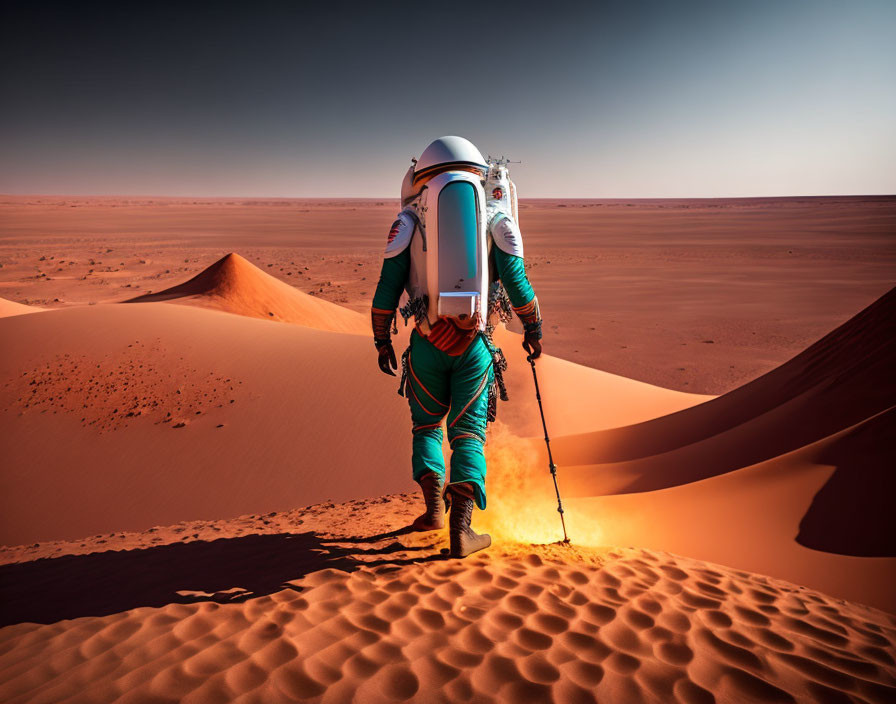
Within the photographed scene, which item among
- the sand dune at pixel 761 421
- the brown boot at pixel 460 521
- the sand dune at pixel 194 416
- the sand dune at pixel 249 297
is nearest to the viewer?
the brown boot at pixel 460 521

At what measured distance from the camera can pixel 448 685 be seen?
2.19 meters

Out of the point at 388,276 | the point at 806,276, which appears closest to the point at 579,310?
the point at 806,276

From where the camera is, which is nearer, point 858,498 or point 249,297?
point 858,498

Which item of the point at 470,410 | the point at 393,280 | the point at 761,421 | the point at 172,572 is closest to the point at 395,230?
the point at 393,280

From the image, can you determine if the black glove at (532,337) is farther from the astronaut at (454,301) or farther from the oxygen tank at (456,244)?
the oxygen tank at (456,244)

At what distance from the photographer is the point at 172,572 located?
344 cm

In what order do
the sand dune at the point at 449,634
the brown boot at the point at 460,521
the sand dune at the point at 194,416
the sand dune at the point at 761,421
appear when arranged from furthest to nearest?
the sand dune at the point at 194,416 → the sand dune at the point at 761,421 → the brown boot at the point at 460,521 → the sand dune at the point at 449,634

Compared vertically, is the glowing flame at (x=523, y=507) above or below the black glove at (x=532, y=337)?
below

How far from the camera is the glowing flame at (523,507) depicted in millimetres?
3926

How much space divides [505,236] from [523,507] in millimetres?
2094

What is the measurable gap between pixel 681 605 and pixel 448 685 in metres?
1.24

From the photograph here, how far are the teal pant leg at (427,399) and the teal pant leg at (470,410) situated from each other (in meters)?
0.10

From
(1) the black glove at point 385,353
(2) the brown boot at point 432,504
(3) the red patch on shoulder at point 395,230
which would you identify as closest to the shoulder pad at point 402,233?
(3) the red patch on shoulder at point 395,230

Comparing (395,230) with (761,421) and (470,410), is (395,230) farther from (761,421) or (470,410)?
(761,421)
